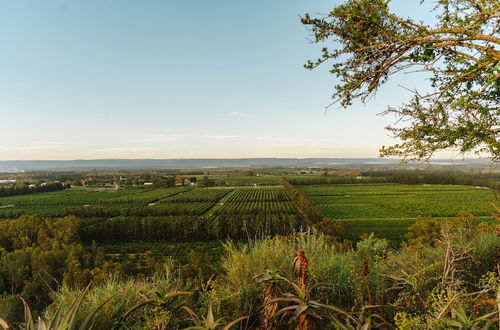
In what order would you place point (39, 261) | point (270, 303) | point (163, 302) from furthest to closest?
point (39, 261) < point (270, 303) < point (163, 302)

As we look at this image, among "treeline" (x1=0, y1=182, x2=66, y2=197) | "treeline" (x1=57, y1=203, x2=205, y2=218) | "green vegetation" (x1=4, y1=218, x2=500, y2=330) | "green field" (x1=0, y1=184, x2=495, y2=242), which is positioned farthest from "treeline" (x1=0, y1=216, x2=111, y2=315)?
"treeline" (x1=0, y1=182, x2=66, y2=197)

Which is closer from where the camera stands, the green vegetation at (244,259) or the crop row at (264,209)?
the green vegetation at (244,259)

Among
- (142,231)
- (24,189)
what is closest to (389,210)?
(142,231)

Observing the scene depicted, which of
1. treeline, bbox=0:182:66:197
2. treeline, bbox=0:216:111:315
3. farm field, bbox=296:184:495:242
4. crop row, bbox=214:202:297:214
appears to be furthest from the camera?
treeline, bbox=0:182:66:197

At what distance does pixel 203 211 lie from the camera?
219 feet

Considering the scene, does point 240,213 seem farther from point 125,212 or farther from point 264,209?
point 125,212

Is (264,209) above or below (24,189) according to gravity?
below

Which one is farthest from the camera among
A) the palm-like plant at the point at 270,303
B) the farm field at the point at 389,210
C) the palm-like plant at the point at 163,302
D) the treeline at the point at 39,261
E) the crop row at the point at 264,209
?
the crop row at the point at 264,209

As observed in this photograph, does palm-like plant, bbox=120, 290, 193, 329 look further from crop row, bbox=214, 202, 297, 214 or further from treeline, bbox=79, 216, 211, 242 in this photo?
crop row, bbox=214, 202, 297, 214

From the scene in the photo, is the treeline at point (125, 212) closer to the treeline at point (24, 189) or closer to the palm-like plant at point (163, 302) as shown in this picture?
the treeline at point (24, 189)

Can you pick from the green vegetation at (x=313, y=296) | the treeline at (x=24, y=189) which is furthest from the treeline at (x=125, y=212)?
the green vegetation at (x=313, y=296)

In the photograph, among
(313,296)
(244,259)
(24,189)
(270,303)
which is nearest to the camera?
(270,303)

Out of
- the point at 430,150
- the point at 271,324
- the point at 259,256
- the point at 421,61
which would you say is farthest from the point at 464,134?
the point at 271,324

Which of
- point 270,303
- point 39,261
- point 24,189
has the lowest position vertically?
point 24,189
